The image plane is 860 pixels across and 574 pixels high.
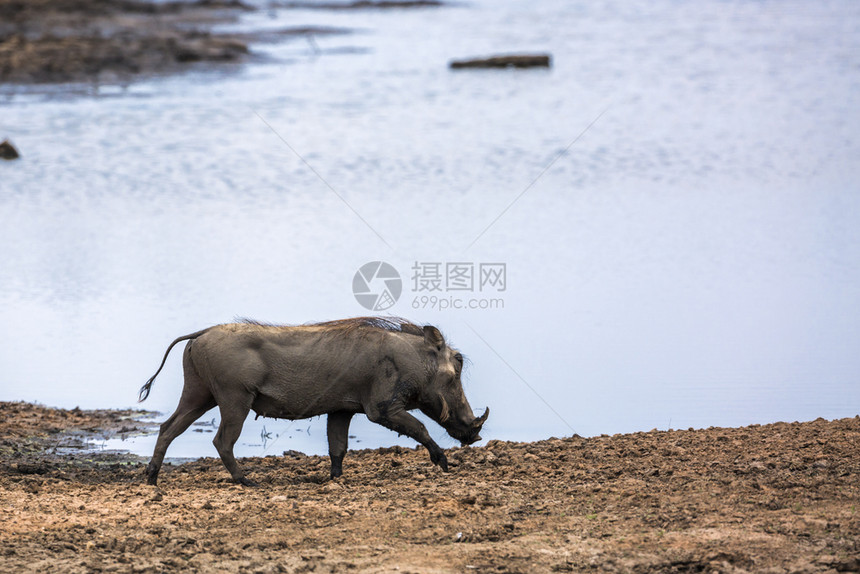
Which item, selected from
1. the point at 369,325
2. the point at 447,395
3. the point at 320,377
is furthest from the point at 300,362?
the point at 447,395

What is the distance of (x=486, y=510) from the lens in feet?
22.7

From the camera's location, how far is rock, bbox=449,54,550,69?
32500 millimetres

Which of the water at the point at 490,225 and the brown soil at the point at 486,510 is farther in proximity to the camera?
the water at the point at 490,225

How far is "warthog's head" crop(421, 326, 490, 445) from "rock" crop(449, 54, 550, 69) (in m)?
24.8

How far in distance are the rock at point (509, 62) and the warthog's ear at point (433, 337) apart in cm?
2480

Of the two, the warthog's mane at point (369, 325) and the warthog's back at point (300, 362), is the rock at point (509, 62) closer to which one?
the warthog's mane at point (369, 325)

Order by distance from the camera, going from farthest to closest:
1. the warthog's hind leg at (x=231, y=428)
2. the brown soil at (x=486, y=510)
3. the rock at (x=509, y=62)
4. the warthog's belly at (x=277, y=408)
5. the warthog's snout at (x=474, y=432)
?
1. the rock at (x=509, y=62)
2. the warthog's snout at (x=474, y=432)
3. the warthog's belly at (x=277, y=408)
4. the warthog's hind leg at (x=231, y=428)
5. the brown soil at (x=486, y=510)

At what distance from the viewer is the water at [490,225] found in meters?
10.8

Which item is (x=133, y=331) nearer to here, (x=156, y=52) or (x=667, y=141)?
(x=667, y=141)

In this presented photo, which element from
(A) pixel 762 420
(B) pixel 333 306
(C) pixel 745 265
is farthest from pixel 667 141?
(A) pixel 762 420

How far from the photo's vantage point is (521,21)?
46719mm

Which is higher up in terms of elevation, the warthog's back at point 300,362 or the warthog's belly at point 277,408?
the warthog's back at point 300,362

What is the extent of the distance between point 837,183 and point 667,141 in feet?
14.0

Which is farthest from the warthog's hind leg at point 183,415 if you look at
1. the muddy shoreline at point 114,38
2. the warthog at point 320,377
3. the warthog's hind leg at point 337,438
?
the muddy shoreline at point 114,38
